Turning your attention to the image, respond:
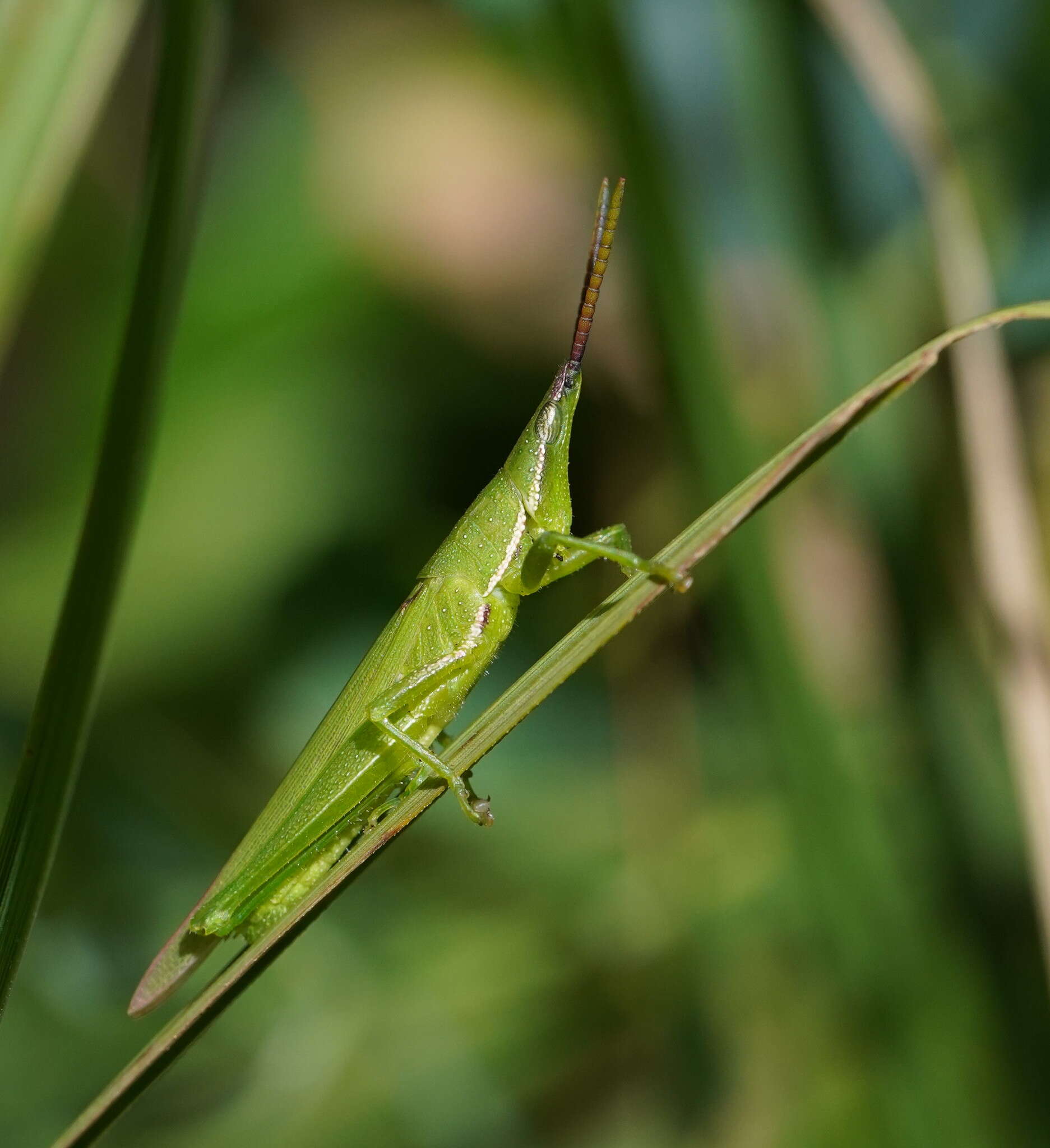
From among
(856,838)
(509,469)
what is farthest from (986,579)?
(509,469)

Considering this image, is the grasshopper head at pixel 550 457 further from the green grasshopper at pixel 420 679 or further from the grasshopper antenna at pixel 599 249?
the grasshopper antenna at pixel 599 249

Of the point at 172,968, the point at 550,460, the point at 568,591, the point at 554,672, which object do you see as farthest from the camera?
the point at 568,591

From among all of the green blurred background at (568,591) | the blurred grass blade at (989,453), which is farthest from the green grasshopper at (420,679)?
the blurred grass blade at (989,453)

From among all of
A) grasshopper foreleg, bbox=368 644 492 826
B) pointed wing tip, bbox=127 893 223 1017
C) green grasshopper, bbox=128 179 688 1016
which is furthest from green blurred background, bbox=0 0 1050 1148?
pointed wing tip, bbox=127 893 223 1017

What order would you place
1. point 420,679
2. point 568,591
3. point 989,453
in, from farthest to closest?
point 568,591, point 989,453, point 420,679

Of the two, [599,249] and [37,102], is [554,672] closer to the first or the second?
[599,249]

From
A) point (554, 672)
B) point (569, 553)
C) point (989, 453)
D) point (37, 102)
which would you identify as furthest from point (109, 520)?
point (989, 453)
